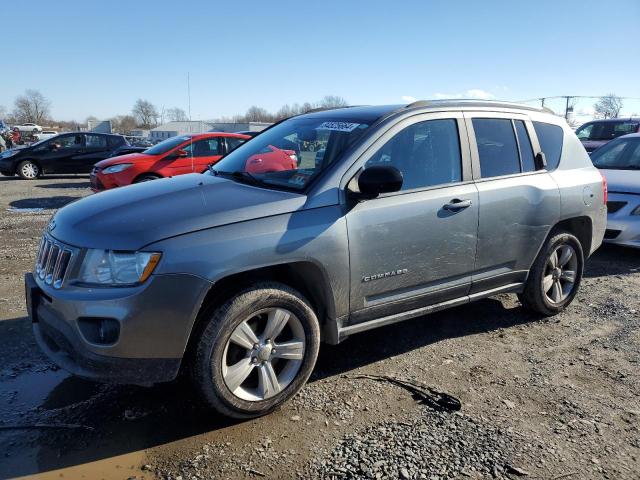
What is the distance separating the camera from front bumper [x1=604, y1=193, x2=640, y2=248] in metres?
6.50

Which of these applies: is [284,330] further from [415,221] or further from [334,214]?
[415,221]

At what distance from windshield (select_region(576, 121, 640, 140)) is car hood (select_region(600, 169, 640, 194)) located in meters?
Result: 6.36

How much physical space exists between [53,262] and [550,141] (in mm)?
4078

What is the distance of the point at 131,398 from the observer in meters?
3.29

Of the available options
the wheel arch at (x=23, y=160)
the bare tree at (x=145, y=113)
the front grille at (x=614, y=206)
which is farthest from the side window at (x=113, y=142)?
the bare tree at (x=145, y=113)

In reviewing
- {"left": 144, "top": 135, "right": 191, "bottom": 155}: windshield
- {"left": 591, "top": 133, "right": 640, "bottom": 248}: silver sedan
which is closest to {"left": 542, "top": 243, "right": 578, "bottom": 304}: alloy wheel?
{"left": 591, "top": 133, "right": 640, "bottom": 248}: silver sedan

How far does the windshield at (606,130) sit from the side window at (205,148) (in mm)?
9036

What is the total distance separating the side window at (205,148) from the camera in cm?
1085

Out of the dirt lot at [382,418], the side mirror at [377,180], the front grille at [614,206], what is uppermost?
the side mirror at [377,180]

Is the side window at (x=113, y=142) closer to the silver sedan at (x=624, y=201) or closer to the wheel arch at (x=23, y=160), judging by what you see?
the wheel arch at (x=23, y=160)

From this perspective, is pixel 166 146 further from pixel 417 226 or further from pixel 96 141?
pixel 417 226

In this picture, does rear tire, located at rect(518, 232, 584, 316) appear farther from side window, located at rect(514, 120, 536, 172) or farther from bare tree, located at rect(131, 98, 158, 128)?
bare tree, located at rect(131, 98, 158, 128)

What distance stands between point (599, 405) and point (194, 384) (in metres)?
2.55

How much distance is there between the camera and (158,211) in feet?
9.69
